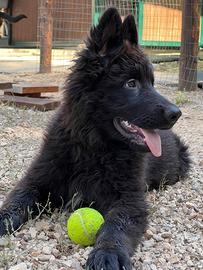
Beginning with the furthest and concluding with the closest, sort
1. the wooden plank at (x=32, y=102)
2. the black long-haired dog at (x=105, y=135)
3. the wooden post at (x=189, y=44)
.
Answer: the wooden post at (x=189, y=44) → the wooden plank at (x=32, y=102) → the black long-haired dog at (x=105, y=135)

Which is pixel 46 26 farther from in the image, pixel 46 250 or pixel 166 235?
pixel 46 250

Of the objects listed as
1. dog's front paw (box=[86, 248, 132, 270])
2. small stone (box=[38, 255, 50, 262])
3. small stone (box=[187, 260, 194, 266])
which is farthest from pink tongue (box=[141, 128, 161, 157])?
small stone (box=[38, 255, 50, 262])

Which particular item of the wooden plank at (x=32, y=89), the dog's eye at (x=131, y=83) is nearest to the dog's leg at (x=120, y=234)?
the dog's eye at (x=131, y=83)

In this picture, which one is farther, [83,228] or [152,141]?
[152,141]

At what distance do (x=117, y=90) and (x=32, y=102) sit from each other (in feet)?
12.7

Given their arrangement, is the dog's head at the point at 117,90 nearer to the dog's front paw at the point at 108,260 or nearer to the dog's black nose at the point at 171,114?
the dog's black nose at the point at 171,114

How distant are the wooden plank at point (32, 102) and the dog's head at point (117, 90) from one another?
3.59m

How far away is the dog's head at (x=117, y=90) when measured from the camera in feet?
9.79

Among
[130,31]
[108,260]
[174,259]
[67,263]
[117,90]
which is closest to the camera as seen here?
[108,260]

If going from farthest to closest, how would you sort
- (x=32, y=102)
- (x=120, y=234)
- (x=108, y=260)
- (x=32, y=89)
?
(x=32, y=89) → (x=32, y=102) → (x=120, y=234) → (x=108, y=260)

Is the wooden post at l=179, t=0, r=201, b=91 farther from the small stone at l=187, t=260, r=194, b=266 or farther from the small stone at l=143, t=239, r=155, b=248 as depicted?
the small stone at l=187, t=260, r=194, b=266

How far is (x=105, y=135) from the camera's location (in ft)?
10.1

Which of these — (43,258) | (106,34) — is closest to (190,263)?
(43,258)

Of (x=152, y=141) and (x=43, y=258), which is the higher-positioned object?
(x=152, y=141)
